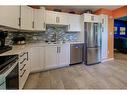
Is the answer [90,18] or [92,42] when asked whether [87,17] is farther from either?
[92,42]

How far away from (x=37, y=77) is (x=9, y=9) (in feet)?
5.79

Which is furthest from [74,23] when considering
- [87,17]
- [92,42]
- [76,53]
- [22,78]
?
[22,78]

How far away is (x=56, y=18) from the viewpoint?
4125mm

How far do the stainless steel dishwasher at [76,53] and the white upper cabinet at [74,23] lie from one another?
618 mm

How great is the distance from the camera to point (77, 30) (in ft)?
15.4

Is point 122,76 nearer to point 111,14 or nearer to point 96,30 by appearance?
point 96,30

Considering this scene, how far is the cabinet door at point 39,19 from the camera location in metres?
3.73

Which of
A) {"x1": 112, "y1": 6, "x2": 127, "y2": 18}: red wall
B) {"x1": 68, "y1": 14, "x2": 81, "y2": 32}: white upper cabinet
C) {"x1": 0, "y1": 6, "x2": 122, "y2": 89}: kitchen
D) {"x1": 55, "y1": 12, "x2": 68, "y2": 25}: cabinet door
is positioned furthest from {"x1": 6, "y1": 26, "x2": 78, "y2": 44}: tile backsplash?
{"x1": 112, "y1": 6, "x2": 127, "y2": 18}: red wall

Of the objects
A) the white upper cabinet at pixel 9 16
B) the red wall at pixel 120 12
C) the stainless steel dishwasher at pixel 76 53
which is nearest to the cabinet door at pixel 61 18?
the stainless steel dishwasher at pixel 76 53

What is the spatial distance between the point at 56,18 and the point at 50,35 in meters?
0.67

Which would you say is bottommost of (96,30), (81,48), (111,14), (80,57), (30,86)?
(30,86)

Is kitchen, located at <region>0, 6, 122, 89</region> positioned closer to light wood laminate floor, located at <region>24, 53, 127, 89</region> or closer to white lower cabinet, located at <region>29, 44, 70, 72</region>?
white lower cabinet, located at <region>29, 44, 70, 72</region>

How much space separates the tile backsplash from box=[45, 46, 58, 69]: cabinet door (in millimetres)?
648
